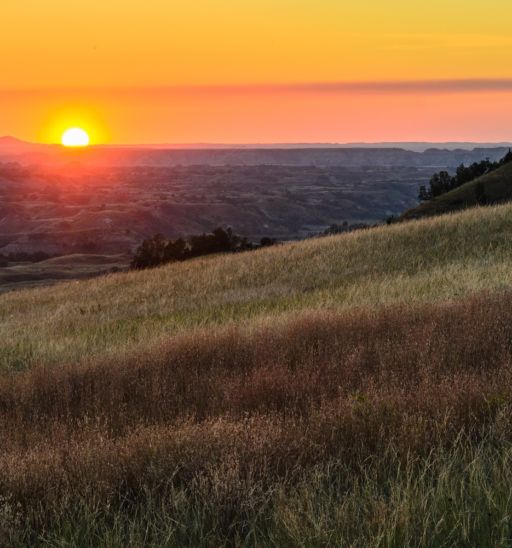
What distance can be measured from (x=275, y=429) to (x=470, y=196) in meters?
40.2

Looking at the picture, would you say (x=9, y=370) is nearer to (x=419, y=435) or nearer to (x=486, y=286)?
(x=419, y=435)

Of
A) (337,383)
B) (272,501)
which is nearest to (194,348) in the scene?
(337,383)

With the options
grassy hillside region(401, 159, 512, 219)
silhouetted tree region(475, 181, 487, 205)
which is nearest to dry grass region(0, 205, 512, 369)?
silhouetted tree region(475, 181, 487, 205)

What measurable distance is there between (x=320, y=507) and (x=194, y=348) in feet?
15.3

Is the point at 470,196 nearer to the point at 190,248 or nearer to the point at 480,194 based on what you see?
the point at 480,194

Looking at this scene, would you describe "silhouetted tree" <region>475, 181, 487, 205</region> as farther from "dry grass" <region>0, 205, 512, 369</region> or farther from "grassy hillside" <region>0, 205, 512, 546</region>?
"grassy hillside" <region>0, 205, 512, 546</region>

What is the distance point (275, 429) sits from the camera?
171 inches

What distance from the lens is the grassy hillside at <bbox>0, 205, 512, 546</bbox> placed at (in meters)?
3.28

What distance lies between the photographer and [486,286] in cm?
1043

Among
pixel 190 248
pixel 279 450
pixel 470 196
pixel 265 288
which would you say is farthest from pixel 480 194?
pixel 279 450

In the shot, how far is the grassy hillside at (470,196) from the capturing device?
40.6m

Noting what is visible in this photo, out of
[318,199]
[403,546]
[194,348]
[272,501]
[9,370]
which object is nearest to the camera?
[403,546]

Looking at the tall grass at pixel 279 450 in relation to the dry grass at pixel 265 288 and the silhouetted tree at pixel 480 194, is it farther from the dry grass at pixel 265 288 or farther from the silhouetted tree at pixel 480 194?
the silhouetted tree at pixel 480 194

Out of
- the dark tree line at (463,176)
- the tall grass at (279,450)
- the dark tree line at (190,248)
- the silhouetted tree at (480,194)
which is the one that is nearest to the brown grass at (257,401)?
the tall grass at (279,450)
